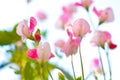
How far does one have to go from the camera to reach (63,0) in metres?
1.44

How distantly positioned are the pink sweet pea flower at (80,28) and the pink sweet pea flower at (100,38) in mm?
47

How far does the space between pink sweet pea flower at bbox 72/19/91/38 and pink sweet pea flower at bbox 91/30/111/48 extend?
1.9 inches

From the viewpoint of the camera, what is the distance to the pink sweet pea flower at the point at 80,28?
62 centimetres

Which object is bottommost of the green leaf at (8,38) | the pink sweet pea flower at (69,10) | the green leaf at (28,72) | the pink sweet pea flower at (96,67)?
the pink sweet pea flower at (96,67)

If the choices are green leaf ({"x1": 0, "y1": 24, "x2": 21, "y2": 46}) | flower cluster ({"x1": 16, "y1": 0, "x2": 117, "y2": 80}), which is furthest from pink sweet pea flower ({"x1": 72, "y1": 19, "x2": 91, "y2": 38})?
green leaf ({"x1": 0, "y1": 24, "x2": 21, "y2": 46})

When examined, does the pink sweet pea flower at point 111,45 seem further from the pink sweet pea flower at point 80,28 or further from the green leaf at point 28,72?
the green leaf at point 28,72

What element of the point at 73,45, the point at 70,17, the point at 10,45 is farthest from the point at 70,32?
the point at 10,45

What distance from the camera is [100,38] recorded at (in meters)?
0.67

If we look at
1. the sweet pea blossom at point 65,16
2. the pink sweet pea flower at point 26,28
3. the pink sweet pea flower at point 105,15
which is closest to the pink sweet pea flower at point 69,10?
the sweet pea blossom at point 65,16

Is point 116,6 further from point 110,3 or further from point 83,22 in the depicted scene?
point 83,22

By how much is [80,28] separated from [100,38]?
73 millimetres

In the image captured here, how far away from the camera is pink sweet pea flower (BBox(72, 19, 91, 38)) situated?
619 mm

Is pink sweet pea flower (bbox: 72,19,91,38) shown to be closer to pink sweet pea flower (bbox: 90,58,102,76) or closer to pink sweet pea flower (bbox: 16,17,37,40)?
pink sweet pea flower (bbox: 16,17,37,40)

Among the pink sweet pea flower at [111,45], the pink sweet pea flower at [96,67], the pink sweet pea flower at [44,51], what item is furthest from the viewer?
the pink sweet pea flower at [96,67]
